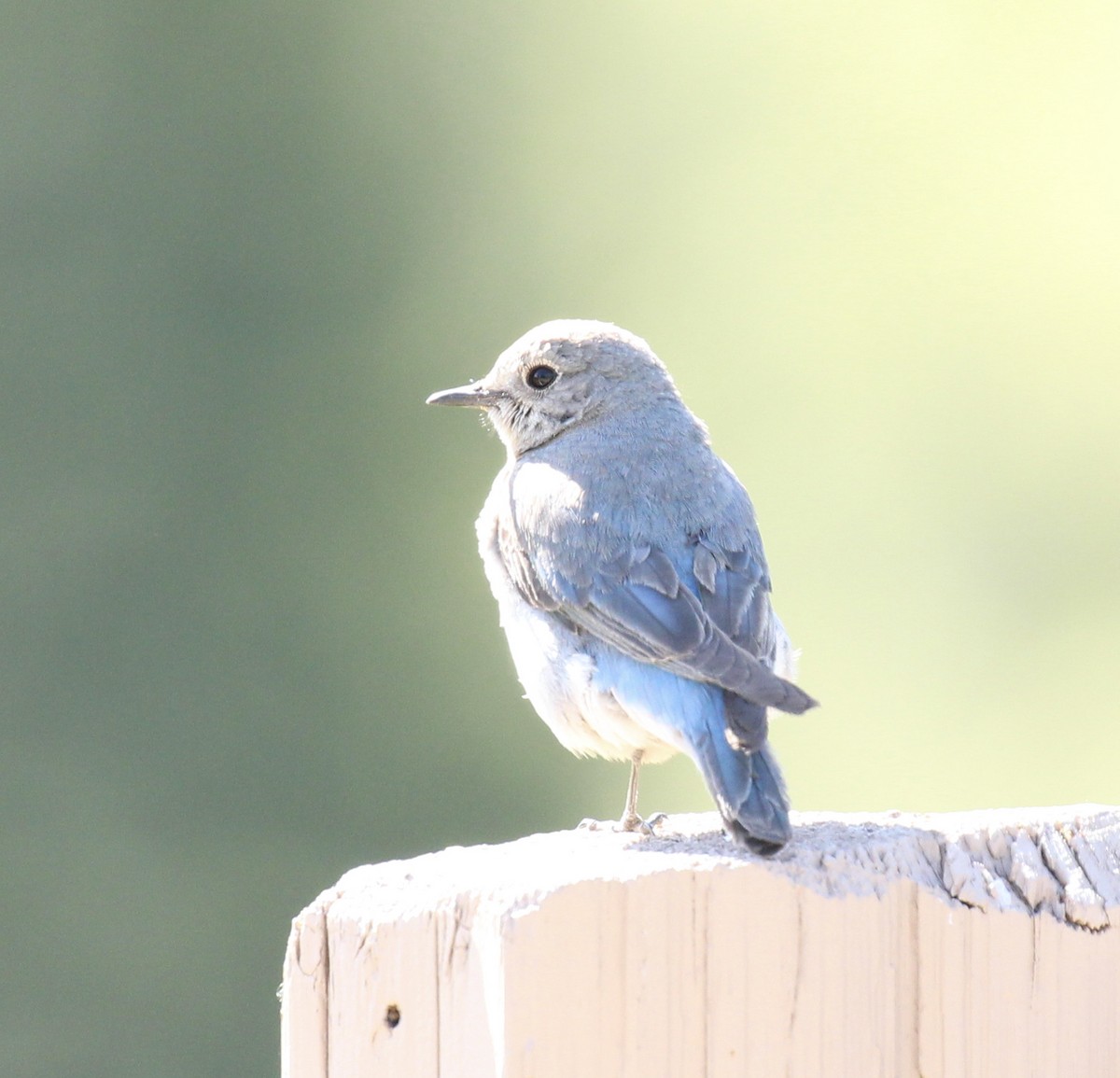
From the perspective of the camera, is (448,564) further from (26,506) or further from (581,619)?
(581,619)

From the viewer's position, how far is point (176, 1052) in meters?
8.53

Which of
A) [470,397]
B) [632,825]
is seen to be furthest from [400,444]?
[632,825]

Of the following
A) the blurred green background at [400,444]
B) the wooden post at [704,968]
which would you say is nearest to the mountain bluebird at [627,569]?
the wooden post at [704,968]

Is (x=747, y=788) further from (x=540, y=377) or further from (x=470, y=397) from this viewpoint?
(x=470, y=397)

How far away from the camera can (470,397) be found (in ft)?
16.4

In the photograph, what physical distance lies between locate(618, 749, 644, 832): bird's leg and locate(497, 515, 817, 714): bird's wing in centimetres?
29

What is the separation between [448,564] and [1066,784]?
305 cm

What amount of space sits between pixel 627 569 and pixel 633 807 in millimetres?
504

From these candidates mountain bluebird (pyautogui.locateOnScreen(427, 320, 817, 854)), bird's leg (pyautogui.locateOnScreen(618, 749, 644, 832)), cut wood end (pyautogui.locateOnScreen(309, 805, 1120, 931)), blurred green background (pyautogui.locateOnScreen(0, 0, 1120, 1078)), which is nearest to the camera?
cut wood end (pyautogui.locateOnScreen(309, 805, 1120, 931))

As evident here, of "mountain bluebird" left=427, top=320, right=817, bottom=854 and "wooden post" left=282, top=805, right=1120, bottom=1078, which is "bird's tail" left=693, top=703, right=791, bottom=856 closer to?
"mountain bluebird" left=427, top=320, right=817, bottom=854

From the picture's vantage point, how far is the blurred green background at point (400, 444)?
858cm

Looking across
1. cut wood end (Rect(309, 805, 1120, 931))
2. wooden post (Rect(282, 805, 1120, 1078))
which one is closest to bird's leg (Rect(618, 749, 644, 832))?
cut wood end (Rect(309, 805, 1120, 931))

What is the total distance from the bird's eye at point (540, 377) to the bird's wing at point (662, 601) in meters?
0.72

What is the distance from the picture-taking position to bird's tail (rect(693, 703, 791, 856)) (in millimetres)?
2729
